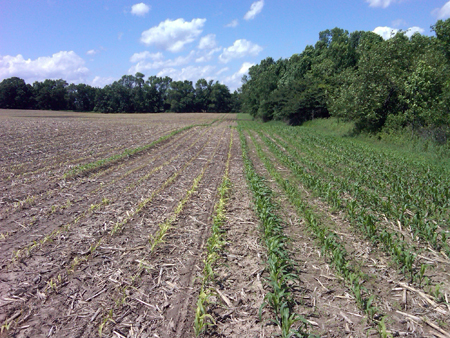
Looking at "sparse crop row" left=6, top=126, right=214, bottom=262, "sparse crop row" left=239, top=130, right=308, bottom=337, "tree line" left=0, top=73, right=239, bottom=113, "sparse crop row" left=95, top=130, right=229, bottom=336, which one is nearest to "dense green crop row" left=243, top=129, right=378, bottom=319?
"sparse crop row" left=239, top=130, right=308, bottom=337

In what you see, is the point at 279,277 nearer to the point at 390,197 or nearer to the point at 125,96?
the point at 390,197

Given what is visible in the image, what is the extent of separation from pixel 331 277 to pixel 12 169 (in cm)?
1159

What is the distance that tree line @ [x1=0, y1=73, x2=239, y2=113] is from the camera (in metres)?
81.2

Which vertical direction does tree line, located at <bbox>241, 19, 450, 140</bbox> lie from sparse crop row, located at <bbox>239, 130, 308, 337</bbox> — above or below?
above

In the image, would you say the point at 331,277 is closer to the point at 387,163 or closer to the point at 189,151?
the point at 387,163

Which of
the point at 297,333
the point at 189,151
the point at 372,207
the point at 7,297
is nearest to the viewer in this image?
the point at 297,333

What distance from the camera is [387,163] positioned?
38.8ft

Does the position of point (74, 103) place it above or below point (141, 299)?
above

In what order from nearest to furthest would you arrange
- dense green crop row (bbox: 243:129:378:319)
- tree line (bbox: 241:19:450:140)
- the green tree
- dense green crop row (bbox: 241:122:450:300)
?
dense green crop row (bbox: 243:129:378:319) < dense green crop row (bbox: 241:122:450:300) < tree line (bbox: 241:19:450:140) < the green tree

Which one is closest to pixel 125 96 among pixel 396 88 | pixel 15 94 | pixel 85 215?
pixel 15 94

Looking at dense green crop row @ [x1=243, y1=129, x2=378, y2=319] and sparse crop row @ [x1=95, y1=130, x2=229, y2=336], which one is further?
dense green crop row @ [x1=243, y1=129, x2=378, y2=319]

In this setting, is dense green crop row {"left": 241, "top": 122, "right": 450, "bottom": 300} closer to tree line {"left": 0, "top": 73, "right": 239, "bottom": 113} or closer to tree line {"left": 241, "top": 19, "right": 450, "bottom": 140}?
tree line {"left": 241, "top": 19, "right": 450, "bottom": 140}

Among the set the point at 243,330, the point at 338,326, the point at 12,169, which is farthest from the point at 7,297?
the point at 12,169

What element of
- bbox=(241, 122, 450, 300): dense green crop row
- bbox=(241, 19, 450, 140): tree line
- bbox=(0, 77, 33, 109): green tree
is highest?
bbox=(0, 77, 33, 109): green tree
